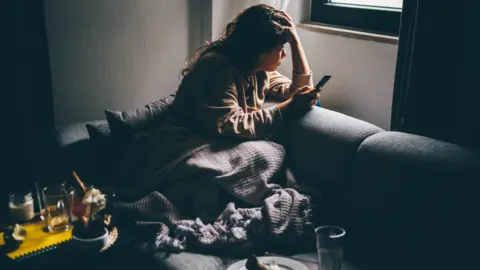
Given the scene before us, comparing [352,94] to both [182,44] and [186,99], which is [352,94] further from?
[182,44]

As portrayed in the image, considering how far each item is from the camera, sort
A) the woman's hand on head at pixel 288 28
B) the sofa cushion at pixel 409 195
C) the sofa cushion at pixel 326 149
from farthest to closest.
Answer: the woman's hand on head at pixel 288 28 < the sofa cushion at pixel 326 149 < the sofa cushion at pixel 409 195

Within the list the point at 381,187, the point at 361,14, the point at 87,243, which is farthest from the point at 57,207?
the point at 361,14

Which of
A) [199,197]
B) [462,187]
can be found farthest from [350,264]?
[199,197]

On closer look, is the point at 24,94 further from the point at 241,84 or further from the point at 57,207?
the point at 241,84

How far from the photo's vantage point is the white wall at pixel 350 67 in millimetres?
2117

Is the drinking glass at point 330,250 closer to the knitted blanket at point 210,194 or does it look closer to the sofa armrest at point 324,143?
the knitted blanket at point 210,194

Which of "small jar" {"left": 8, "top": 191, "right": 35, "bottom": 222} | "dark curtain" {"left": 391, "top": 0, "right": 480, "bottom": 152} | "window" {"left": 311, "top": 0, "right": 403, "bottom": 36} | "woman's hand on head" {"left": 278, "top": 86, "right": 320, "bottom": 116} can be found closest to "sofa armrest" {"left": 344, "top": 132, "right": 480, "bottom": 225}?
"dark curtain" {"left": 391, "top": 0, "right": 480, "bottom": 152}

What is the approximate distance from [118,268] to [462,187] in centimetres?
94

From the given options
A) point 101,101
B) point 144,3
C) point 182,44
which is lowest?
point 101,101

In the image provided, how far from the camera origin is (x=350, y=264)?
1487 mm

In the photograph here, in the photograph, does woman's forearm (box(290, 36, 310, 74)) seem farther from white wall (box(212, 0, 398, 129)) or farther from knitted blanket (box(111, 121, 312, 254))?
knitted blanket (box(111, 121, 312, 254))

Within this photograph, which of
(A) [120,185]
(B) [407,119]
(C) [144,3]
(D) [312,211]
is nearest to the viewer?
(D) [312,211]

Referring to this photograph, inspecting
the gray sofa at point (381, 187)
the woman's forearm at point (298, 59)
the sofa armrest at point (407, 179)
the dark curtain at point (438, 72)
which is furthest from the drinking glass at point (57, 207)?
the dark curtain at point (438, 72)

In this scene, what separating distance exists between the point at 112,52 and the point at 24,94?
53 centimetres
